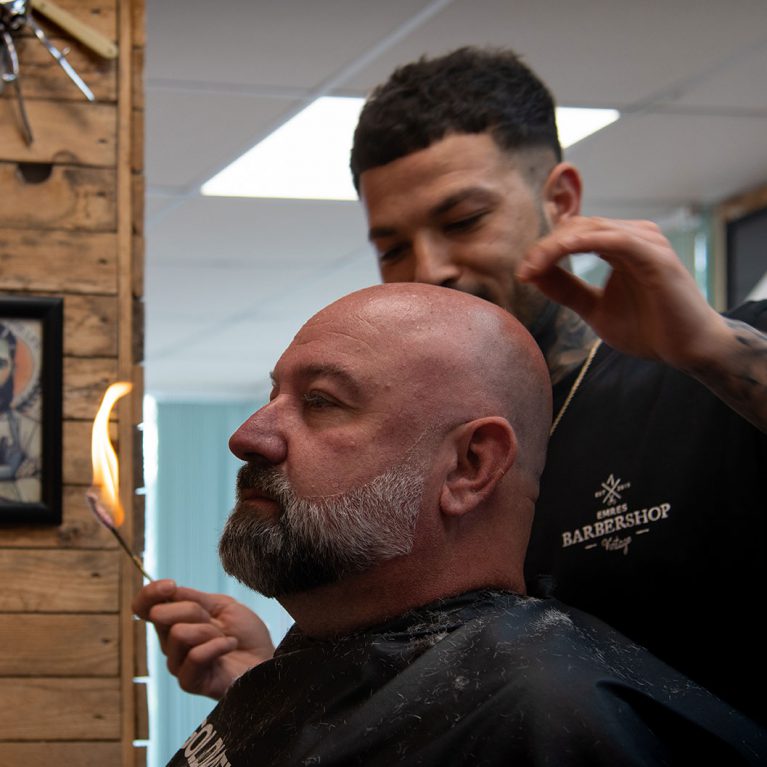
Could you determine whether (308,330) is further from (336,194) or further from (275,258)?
(275,258)

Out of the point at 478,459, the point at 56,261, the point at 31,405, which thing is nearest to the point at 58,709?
the point at 31,405

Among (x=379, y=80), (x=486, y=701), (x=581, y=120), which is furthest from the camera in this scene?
(x=581, y=120)

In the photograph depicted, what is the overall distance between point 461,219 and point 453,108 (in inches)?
6.9

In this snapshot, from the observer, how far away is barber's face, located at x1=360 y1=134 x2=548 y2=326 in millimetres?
1773

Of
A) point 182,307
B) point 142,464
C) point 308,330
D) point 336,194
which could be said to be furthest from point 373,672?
point 182,307

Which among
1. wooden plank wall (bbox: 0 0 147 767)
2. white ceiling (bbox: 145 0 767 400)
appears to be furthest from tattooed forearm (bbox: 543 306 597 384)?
white ceiling (bbox: 145 0 767 400)

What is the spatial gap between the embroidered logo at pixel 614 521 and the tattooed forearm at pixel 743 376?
279 mm

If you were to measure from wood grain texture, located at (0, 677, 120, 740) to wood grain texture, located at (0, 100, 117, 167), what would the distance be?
99cm

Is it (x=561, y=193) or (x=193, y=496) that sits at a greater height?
(x=193, y=496)

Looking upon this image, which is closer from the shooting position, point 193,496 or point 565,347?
point 565,347

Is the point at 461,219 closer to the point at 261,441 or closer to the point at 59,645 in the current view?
the point at 261,441

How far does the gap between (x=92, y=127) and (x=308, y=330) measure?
1064 millimetres

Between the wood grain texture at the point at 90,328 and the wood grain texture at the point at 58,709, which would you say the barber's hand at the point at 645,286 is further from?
the wood grain texture at the point at 58,709

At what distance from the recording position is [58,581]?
7.59 feet
